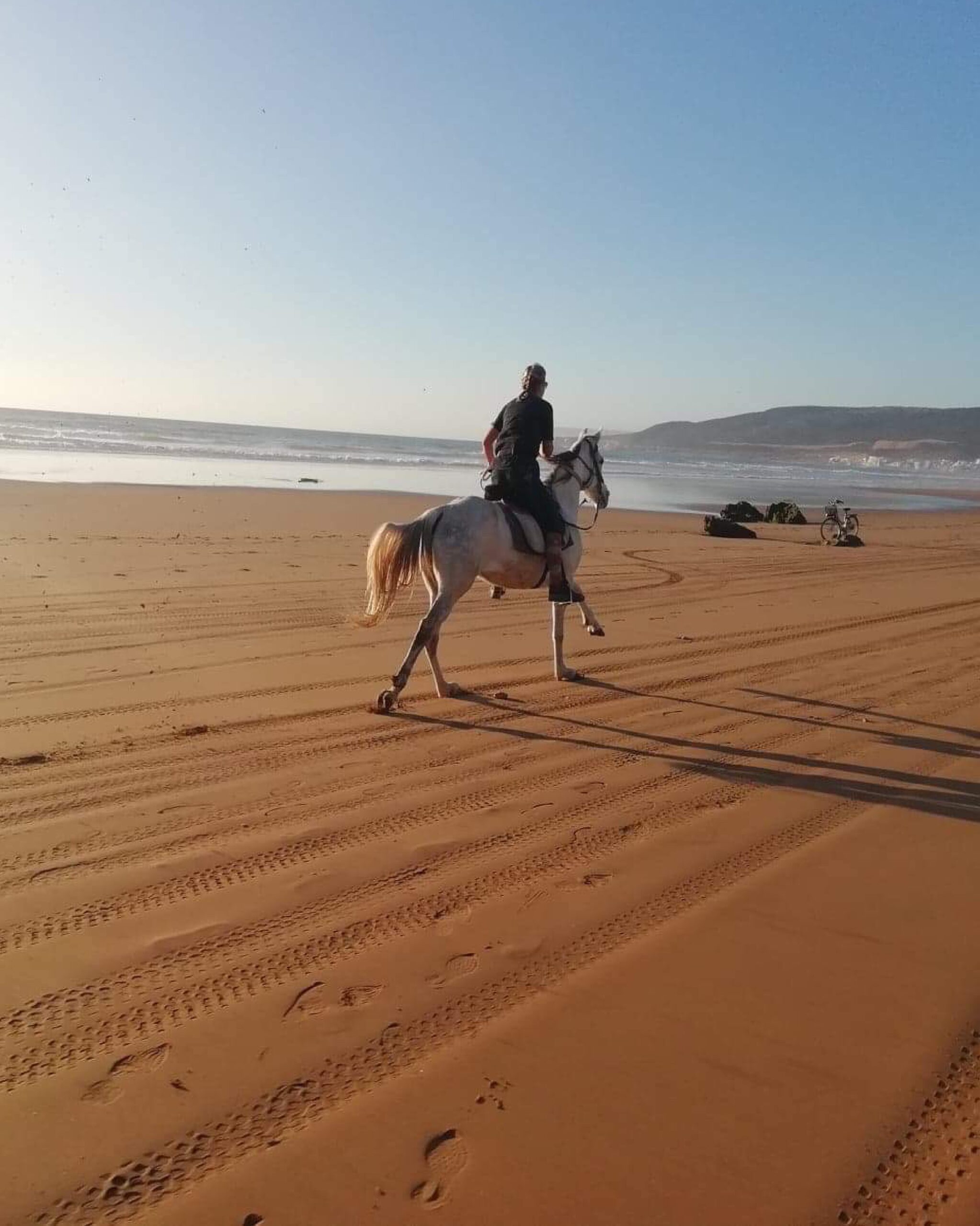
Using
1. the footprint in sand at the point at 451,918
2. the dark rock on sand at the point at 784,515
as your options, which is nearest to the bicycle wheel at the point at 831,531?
the dark rock on sand at the point at 784,515

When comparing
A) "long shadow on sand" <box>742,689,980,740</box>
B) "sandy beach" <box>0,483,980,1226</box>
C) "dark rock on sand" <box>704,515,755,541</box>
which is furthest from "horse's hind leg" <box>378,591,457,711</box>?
"dark rock on sand" <box>704,515,755,541</box>

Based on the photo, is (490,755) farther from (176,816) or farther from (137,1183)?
(137,1183)

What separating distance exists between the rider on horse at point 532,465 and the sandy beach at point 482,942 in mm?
1062

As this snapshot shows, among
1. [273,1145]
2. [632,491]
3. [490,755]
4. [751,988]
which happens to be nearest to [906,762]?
[490,755]

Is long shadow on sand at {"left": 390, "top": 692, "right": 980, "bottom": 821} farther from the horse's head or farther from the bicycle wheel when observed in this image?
the bicycle wheel

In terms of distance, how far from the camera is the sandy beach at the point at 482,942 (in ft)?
8.35

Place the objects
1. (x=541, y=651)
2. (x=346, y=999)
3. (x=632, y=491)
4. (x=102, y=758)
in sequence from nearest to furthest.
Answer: (x=346, y=999), (x=102, y=758), (x=541, y=651), (x=632, y=491)

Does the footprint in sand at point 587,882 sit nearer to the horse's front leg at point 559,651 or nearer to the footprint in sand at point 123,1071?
the footprint in sand at point 123,1071

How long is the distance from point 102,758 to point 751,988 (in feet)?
13.1

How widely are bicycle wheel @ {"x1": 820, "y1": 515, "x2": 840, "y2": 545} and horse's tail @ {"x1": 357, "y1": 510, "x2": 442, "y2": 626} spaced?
17.0 metres

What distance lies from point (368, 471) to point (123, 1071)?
45.6m

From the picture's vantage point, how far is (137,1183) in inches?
96.3

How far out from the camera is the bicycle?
72.5ft

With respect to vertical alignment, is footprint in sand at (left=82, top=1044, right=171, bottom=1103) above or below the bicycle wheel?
below
